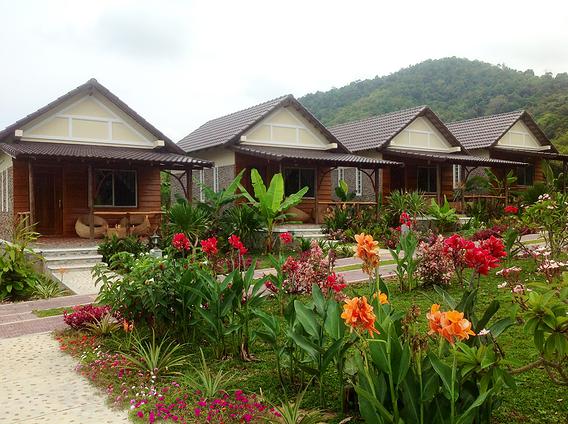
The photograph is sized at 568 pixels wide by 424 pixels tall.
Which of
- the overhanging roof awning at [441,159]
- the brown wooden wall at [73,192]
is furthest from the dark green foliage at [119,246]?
the overhanging roof awning at [441,159]

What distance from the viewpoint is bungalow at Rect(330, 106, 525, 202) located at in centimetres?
2365

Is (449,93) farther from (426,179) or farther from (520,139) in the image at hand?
(426,179)

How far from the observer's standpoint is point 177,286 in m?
5.78

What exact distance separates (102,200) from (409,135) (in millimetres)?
13692

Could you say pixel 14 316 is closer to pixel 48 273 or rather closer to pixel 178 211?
pixel 48 273

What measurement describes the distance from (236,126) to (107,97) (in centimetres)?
554

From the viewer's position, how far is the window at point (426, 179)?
82.3 feet

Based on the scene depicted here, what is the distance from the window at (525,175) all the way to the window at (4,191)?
23923 mm

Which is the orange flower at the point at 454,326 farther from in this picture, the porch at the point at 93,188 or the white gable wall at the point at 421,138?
the white gable wall at the point at 421,138

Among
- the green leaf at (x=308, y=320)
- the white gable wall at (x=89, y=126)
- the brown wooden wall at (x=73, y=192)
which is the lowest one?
the green leaf at (x=308, y=320)

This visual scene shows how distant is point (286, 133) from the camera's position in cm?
2164

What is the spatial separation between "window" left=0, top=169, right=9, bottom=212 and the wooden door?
1.17 meters

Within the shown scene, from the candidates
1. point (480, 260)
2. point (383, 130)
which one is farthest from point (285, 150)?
point (480, 260)

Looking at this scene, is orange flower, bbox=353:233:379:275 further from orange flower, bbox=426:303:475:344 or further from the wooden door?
the wooden door
